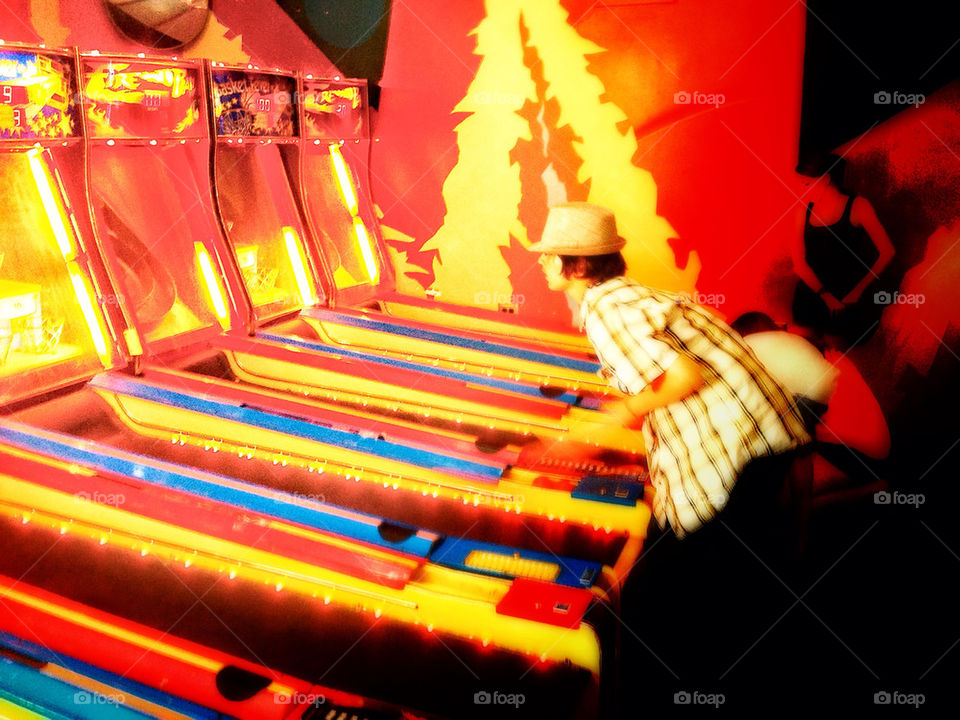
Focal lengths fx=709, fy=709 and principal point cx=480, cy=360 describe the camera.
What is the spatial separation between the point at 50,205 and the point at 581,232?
204 cm

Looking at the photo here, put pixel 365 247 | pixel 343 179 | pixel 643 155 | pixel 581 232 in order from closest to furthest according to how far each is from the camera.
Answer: pixel 581 232
pixel 643 155
pixel 343 179
pixel 365 247

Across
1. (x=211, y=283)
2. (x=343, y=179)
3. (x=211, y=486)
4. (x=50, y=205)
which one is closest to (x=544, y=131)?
(x=343, y=179)

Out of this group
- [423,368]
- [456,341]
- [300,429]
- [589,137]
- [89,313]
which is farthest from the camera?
[589,137]

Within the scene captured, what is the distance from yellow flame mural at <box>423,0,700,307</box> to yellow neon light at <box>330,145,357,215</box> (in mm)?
630

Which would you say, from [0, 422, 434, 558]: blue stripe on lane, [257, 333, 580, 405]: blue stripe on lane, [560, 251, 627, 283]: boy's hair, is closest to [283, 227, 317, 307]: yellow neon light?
[257, 333, 580, 405]: blue stripe on lane

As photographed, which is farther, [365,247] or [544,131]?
[365,247]

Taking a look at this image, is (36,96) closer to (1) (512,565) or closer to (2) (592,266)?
(2) (592,266)

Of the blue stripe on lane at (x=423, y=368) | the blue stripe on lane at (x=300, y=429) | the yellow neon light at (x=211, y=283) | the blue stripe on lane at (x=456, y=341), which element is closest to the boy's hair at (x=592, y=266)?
the blue stripe on lane at (x=300, y=429)

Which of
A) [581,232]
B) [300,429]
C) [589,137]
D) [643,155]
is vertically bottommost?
[300,429]

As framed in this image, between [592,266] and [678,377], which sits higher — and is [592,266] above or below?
above

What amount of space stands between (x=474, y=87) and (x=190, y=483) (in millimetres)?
3338

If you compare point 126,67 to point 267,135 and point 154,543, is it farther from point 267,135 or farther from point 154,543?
point 154,543

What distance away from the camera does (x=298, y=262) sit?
4051 mm

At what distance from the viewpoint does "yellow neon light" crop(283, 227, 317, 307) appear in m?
4.04
